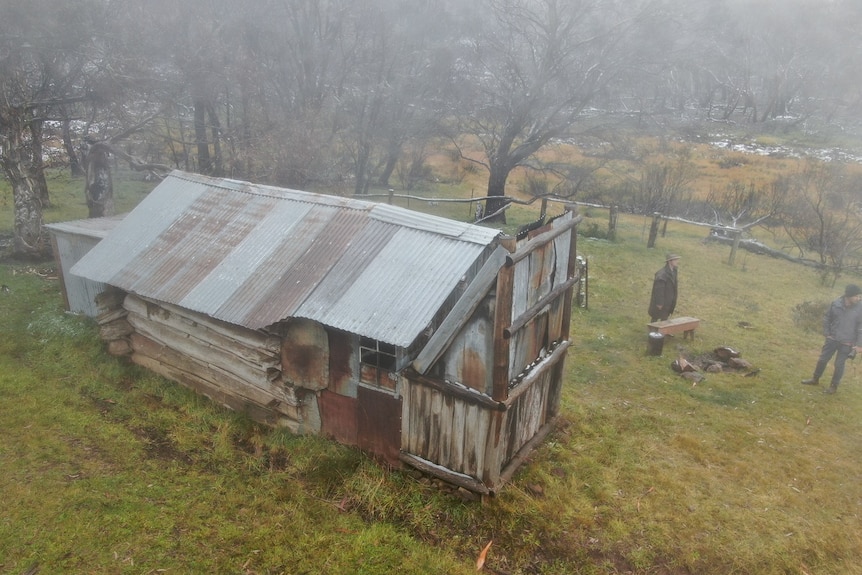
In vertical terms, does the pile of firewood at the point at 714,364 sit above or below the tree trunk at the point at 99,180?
below

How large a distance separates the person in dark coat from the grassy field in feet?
5.92

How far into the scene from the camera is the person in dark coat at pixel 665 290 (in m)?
10.9

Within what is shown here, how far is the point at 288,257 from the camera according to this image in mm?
7078

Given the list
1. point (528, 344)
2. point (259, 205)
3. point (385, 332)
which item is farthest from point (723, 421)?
point (259, 205)

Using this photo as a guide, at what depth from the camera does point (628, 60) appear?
62.2 ft

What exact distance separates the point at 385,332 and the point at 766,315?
436 inches

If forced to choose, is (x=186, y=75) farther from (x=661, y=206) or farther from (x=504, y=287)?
(x=661, y=206)

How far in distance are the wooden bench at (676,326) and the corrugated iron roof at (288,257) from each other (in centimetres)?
590

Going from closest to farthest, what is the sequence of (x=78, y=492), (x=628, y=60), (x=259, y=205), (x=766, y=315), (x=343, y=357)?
(x=78, y=492) → (x=343, y=357) → (x=259, y=205) → (x=766, y=315) → (x=628, y=60)

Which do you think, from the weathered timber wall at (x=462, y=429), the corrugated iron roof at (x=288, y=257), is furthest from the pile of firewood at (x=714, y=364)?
the corrugated iron roof at (x=288, y=257)

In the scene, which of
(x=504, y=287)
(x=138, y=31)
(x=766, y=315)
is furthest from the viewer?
(x=138, y=31)

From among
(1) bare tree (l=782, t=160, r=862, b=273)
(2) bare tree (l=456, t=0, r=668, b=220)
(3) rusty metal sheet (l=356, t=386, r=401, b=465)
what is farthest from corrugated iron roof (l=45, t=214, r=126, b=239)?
(1) bare tree (l=782, t=160, r=862, b=273)

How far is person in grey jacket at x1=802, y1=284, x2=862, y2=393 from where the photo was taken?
8680 mm

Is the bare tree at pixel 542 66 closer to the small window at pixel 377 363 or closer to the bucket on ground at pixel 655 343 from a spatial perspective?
the bucket on ground at pixel 655 343
